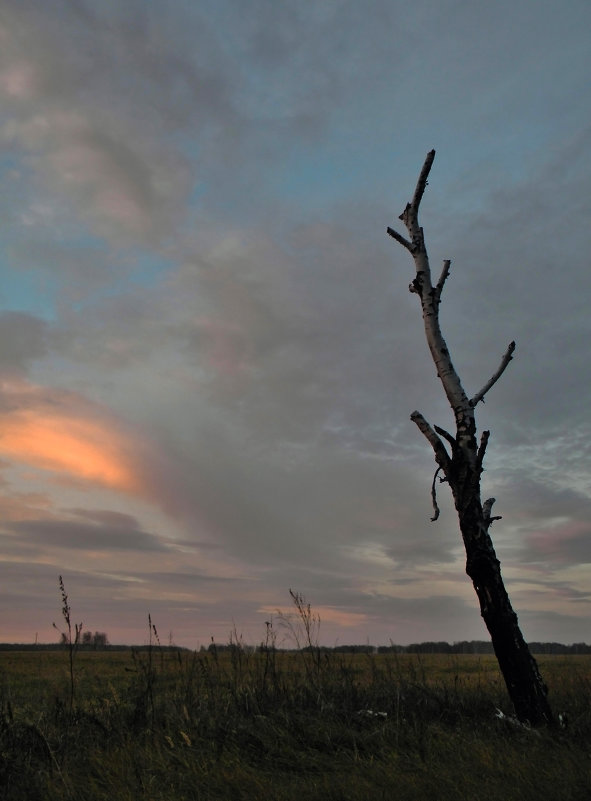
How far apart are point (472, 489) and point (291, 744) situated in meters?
3.61

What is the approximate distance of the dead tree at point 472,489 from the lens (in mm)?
7164

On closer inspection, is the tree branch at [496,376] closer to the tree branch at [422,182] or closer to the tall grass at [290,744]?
the tree branch at [422,182]

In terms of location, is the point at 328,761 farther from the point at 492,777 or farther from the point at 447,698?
the point at 447,698

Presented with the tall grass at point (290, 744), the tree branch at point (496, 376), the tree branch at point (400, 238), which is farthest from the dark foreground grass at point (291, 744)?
the tree branch at point (400, 238)

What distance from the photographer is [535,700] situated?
6996 mm

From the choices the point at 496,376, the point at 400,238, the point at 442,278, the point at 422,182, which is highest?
the point at 422,182

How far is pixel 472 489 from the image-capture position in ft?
26.1

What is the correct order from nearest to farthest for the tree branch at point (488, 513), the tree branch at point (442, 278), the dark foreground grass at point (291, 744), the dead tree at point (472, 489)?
1. the dark foreground grass at point (291, 744)
2. the dead tree at point (472, 489)
3. the tree branch at point (488, 513)
4. the tree branch at point (442, 278)

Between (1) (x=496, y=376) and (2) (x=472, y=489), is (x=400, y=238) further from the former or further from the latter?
(2) (x=472, y=489)

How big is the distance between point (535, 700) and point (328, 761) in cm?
273

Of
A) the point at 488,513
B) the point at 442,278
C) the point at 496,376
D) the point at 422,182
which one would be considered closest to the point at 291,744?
the point at 488,513

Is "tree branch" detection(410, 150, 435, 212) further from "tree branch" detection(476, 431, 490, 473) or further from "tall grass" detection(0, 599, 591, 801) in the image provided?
"tall grass" detection(0, 599, 591, 801)

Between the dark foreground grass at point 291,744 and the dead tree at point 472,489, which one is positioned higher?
the dead tree at point 472,489

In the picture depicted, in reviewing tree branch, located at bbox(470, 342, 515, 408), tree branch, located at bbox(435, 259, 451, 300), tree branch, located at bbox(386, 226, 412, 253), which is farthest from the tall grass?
tree branch, located at bbox(386, 226, 412, 253)
